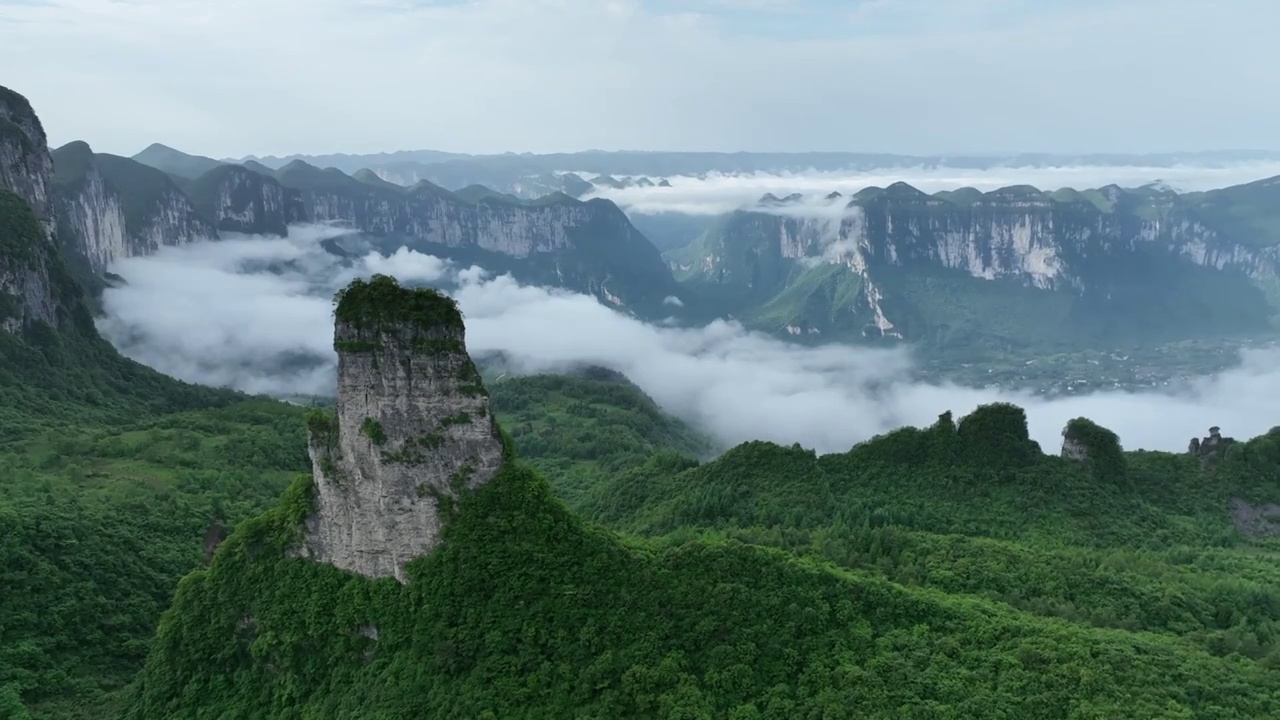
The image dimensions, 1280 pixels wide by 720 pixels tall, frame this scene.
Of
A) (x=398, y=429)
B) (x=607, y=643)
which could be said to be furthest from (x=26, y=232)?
(x=607, y=643)

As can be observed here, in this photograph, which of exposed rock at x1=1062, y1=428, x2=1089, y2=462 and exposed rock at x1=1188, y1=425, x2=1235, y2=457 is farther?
exposed rock at x1=1188, y1=425, x2=1235, y2=457

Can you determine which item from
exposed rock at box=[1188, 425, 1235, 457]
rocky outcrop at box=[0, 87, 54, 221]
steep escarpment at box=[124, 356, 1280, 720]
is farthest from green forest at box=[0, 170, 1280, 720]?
rocky outcrop at box=[0, 87, 54, 221]

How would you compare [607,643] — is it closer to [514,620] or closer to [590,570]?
[590,570]

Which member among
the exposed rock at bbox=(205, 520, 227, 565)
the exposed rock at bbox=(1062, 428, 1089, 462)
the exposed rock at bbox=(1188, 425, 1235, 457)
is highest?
the exposed rock at bbox=(1062, 428, 1089, 462)

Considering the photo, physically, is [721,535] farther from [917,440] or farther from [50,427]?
[50,427]

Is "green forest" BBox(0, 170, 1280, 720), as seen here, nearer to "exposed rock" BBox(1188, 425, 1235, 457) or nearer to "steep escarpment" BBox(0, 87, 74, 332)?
"exposed rock" BBox(1188, 425, 1235, 457)

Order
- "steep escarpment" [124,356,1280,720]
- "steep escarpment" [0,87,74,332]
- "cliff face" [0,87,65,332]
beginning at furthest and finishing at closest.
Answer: "steep escarpment" [0,87,74,332] → "cliff face" [0,87,65,332] → "steep escarpment" [124,356,1280,720]
